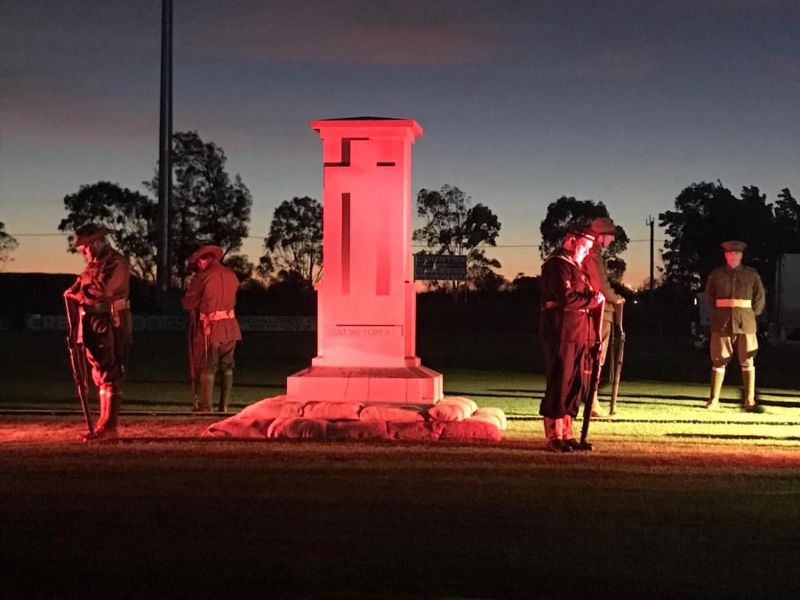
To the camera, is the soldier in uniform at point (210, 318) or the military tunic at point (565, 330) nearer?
the military tunic at point (565, 330)

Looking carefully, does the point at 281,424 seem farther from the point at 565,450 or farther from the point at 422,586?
the point at 422,586

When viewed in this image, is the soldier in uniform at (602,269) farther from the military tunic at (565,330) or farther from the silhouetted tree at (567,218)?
the silhouetted tree at (567,218)

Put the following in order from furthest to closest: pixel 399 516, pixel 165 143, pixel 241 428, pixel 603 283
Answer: pixel 165 143, pixel 603 283, pixel 241 428, pixel 399 516

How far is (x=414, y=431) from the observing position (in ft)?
37.9

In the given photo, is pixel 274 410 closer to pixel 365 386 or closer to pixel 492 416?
pixel 365 386

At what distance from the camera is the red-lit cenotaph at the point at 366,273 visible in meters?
13.0

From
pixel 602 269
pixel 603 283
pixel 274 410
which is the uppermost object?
pixel 602 269

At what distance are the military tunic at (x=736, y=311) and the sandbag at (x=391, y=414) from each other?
555 centimetres

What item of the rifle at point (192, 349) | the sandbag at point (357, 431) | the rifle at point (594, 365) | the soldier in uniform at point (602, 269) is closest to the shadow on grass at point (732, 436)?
the soldier in uniform at point (602, 269)

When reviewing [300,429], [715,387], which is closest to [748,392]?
[715,387]

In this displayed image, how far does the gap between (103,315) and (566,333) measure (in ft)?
14.1

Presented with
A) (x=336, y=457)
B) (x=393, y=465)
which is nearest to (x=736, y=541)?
(x=393, y=465)

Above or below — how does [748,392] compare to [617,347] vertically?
below

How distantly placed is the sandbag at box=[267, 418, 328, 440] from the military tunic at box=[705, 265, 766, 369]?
6.60 m
